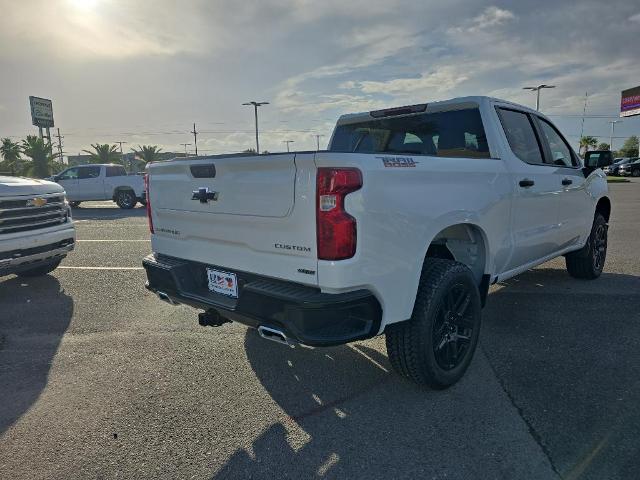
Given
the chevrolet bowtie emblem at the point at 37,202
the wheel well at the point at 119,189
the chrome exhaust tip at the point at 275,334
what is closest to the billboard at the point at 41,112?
the wheel well at the point at 119,189

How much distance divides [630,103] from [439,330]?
5837 centimetres

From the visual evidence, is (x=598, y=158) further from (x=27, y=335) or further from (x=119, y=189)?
(x=119, y=189)

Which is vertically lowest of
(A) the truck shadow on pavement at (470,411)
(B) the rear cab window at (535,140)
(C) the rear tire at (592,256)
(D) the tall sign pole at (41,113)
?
(A) the truck shadow on pavement at (470,411)

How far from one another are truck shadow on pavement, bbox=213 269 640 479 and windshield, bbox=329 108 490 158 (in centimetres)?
170

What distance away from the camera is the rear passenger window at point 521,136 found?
3.91m

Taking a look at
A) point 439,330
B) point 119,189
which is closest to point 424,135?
point 439,330

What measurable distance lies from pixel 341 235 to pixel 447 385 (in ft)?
4.73

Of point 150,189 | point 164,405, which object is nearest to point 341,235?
point 164,405

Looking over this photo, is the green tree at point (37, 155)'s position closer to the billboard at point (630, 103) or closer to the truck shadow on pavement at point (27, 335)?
the truck shadow on pavement at point (27, 335)

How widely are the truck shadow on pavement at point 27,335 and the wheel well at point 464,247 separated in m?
3.05

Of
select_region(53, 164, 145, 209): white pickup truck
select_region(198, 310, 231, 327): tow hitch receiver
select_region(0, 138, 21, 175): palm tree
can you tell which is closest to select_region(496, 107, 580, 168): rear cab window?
select_region(198, 310, 231, 327): tow hitch receiver

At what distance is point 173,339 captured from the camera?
3982 mm

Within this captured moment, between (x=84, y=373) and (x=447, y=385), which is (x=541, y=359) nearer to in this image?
(x=447, y=385)

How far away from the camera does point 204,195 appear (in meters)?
2.97
